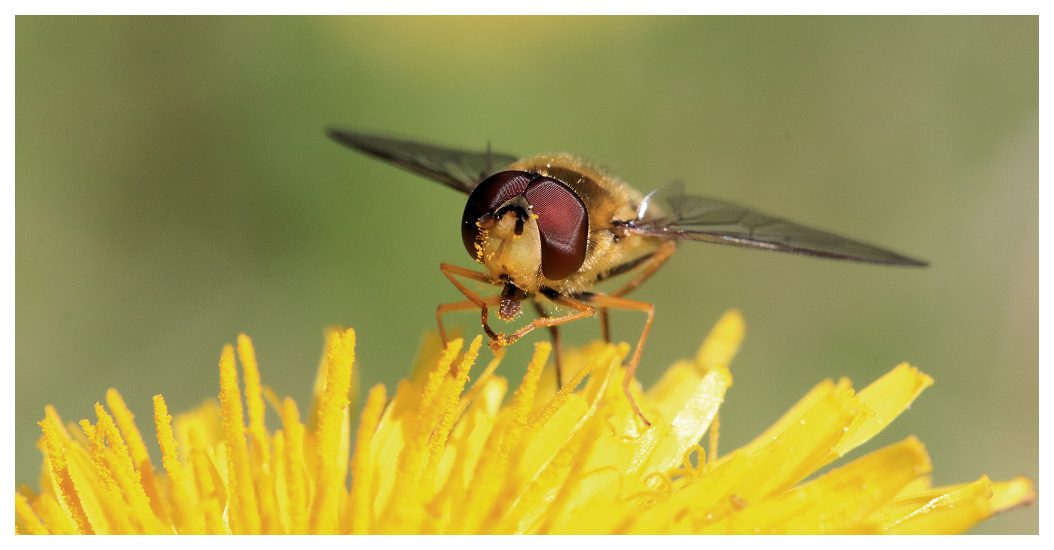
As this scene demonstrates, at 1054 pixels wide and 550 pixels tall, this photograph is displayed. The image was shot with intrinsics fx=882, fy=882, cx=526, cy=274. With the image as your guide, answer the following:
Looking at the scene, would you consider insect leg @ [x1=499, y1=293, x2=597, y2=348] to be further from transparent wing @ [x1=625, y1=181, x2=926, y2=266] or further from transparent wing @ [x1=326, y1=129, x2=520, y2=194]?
transparent wing @ [x1=326, y1=129, x2=520, y2=194]

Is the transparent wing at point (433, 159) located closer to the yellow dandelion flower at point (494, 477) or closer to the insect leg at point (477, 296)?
the insect leg at point (477, 296)

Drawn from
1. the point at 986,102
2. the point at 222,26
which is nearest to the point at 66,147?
the point at 222,26

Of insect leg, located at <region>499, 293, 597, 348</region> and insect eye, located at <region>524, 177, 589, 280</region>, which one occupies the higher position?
insect eye, located at <region>524, 177, 589, 280</region>

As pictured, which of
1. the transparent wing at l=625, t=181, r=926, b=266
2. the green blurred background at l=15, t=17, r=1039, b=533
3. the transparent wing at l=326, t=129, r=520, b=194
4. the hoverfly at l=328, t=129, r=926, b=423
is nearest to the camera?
the hoverfly at l=328, t=129, r=926, b=423

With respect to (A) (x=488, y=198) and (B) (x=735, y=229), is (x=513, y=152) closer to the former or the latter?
(B) (x=735, y=229)

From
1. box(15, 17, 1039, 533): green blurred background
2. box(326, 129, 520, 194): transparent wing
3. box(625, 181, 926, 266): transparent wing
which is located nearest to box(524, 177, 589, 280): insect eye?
box(625, 181, 926, 266): transparent wing

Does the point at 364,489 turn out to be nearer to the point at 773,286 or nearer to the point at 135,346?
the point at 135,346
